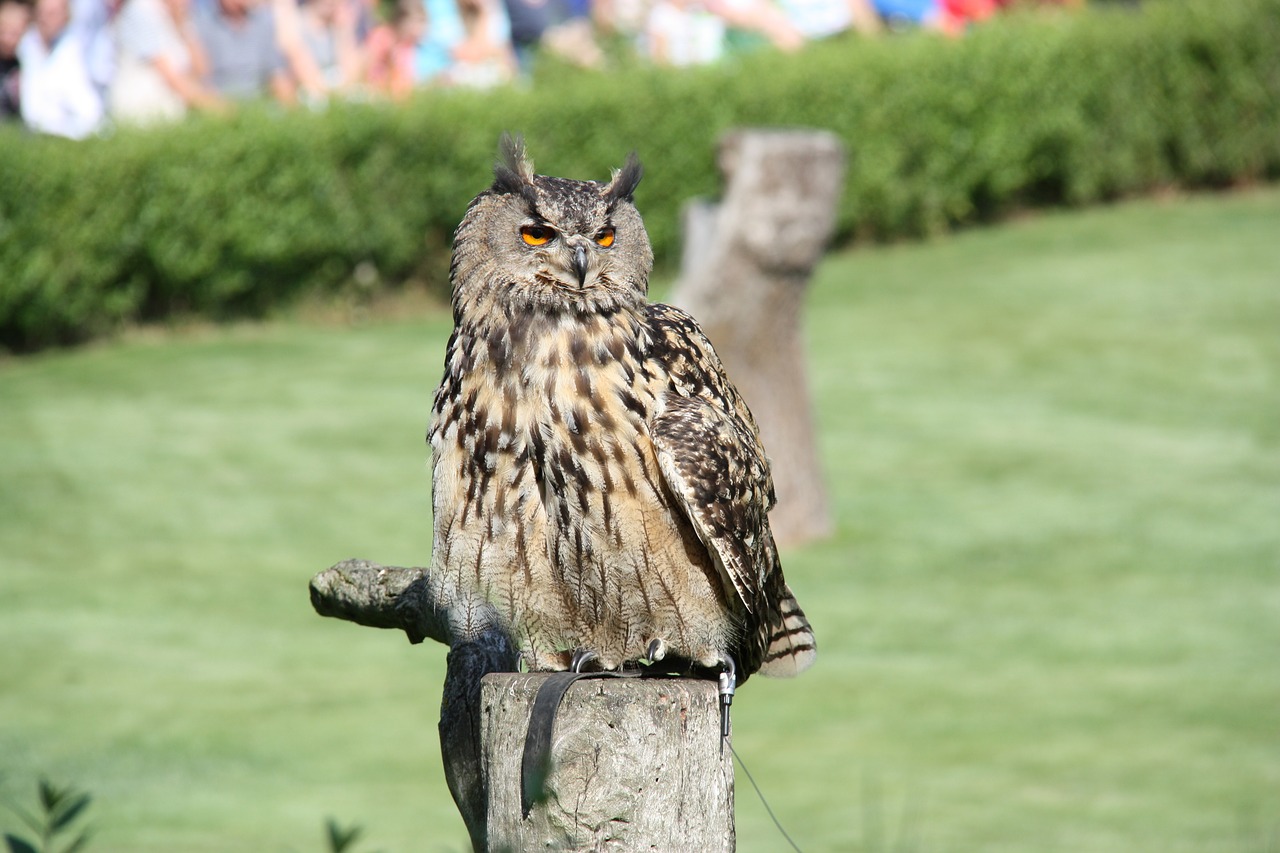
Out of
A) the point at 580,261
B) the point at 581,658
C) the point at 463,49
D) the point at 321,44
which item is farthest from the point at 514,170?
the point at 463,49

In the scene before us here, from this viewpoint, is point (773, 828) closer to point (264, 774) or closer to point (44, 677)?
point (264, 774)

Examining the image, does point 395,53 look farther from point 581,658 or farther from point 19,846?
point 19,846

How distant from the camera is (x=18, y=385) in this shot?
1522cm

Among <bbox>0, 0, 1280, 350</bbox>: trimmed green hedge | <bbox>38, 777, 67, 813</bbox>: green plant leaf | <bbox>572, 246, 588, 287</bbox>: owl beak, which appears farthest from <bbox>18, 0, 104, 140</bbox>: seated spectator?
<bbox>38, 777, 67, 813</bbox>: green plant leaf

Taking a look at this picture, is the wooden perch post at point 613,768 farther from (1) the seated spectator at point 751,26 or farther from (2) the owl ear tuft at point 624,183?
(1) the seated spectator at point 751,26

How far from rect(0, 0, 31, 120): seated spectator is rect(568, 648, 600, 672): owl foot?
1237 centimetres

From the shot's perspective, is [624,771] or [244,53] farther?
[244,53]

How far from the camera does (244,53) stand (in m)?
17.4

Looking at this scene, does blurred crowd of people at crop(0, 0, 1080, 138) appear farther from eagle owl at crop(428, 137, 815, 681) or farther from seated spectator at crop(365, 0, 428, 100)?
eagle owl at crop(428, 137, 815, 681)

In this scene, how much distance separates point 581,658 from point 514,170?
44.5 inches

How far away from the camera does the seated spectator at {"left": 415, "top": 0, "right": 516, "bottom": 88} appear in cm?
1850

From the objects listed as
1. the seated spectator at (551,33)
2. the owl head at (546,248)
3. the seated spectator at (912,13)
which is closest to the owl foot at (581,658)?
the owl head at (546,248)

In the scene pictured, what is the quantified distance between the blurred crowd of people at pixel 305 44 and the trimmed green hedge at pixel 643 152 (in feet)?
1.88

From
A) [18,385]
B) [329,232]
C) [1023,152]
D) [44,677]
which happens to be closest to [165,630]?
[44,677]
